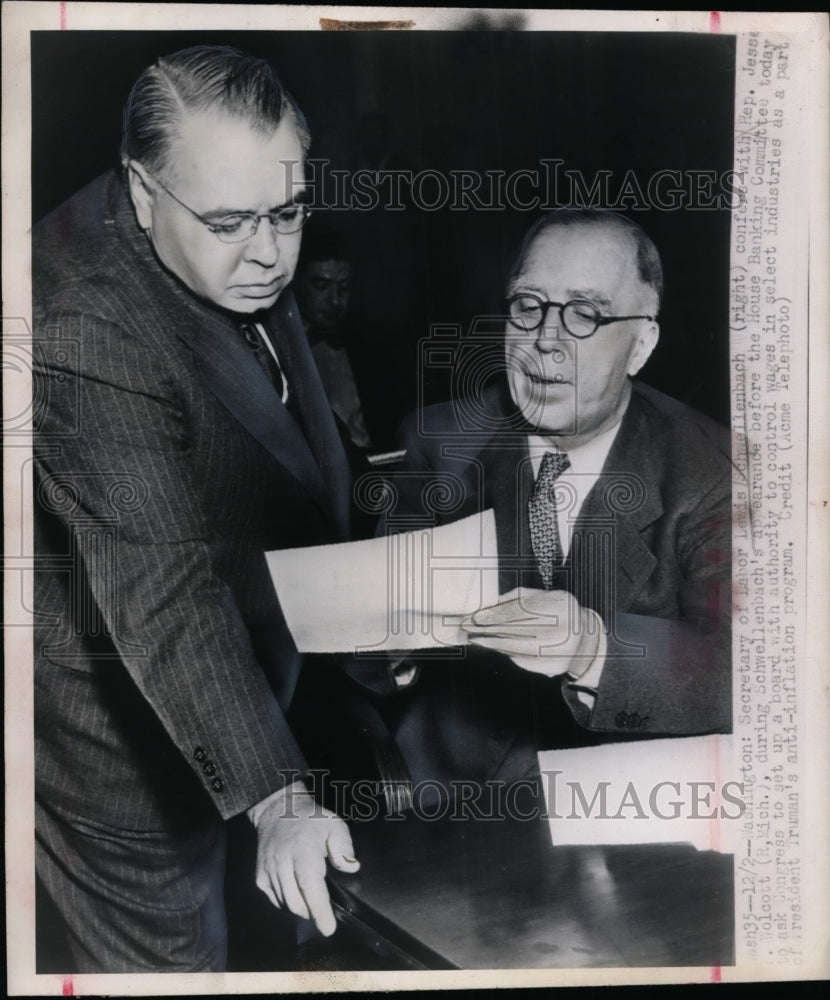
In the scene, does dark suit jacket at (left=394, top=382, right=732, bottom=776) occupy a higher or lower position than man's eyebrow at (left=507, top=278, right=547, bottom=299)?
lower

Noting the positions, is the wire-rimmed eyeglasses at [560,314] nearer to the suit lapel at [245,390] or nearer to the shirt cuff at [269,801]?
the suit lapel at [245,390]

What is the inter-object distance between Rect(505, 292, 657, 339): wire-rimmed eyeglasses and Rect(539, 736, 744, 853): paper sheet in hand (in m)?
0.80

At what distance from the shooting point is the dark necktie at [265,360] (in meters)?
1.97

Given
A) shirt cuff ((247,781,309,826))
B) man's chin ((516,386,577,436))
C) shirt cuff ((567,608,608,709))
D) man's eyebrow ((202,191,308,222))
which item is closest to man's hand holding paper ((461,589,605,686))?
shirt cuff ((567,608,608,709))

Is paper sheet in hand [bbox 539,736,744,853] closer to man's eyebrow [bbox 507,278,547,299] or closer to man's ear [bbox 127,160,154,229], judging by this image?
man's eyebrow [bbox 507,278,547,299]

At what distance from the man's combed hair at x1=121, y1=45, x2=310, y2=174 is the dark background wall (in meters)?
0.03

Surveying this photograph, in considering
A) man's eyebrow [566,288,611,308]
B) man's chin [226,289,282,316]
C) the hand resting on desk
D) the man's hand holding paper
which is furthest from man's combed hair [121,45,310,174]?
the hand resting on desk

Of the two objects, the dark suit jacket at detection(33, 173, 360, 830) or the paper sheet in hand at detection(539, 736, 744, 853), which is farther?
the paper sheet in hand at detection(539, 736, 744, 853)

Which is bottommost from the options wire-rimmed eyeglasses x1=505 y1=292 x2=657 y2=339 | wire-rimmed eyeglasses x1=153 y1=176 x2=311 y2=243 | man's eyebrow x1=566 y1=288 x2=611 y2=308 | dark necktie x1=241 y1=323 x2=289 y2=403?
dark necktie x1=241 y1=323 x2=289 y2=403

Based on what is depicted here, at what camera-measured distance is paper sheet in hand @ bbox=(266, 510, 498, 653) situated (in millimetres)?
1980

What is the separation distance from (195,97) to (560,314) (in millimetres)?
781

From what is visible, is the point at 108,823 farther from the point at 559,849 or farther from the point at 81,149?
the point at 81,149

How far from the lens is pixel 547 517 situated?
202 centimetres
